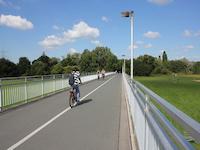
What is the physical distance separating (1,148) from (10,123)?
11.2 ft

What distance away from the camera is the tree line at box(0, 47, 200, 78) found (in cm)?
11606

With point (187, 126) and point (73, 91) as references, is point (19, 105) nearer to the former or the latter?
point (73, 91)

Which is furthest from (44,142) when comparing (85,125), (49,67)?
(49,67)

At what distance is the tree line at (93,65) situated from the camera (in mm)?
116062

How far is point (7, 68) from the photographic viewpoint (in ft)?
332

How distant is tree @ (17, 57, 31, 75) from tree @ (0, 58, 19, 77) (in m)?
5.19

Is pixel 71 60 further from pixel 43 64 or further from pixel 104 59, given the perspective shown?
pixel 43 64

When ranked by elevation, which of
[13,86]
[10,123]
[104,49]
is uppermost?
[104,49]

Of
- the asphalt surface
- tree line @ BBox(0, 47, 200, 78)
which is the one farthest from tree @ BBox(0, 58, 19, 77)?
the asphalt surface

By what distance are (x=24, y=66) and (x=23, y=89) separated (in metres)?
108

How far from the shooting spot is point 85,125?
988 cm

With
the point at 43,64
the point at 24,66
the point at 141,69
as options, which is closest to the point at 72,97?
the point at 141,69

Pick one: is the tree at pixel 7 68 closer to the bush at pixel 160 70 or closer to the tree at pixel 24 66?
the tree at pixel 24 66

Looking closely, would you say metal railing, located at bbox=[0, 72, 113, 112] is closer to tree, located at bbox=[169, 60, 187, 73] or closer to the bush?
the bush
